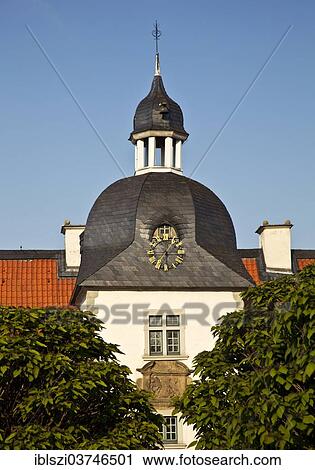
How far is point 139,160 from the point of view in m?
41.2

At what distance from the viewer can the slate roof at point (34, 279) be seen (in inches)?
1660

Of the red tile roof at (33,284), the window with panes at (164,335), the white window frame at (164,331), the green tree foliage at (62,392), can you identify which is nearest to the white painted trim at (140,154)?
the red tile roof at (33,284)

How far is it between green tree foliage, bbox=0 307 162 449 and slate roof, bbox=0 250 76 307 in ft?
65.6

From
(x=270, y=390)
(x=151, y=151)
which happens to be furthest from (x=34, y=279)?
(x=270, y=390)

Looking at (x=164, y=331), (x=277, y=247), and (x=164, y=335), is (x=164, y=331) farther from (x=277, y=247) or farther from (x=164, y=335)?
(x=277, y=247)

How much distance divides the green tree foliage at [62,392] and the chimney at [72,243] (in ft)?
73.3

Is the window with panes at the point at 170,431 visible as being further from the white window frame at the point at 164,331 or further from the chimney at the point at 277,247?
the chimney at the point at 277,247

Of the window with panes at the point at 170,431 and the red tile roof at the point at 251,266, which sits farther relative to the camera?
the red tile roof at the point at 251,266

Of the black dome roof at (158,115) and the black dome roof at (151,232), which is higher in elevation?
the black dome roof at (158,115)

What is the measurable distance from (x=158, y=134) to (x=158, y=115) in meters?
0.73

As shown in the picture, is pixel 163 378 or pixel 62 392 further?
pixel 163 378

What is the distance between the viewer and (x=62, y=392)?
19.8 m
